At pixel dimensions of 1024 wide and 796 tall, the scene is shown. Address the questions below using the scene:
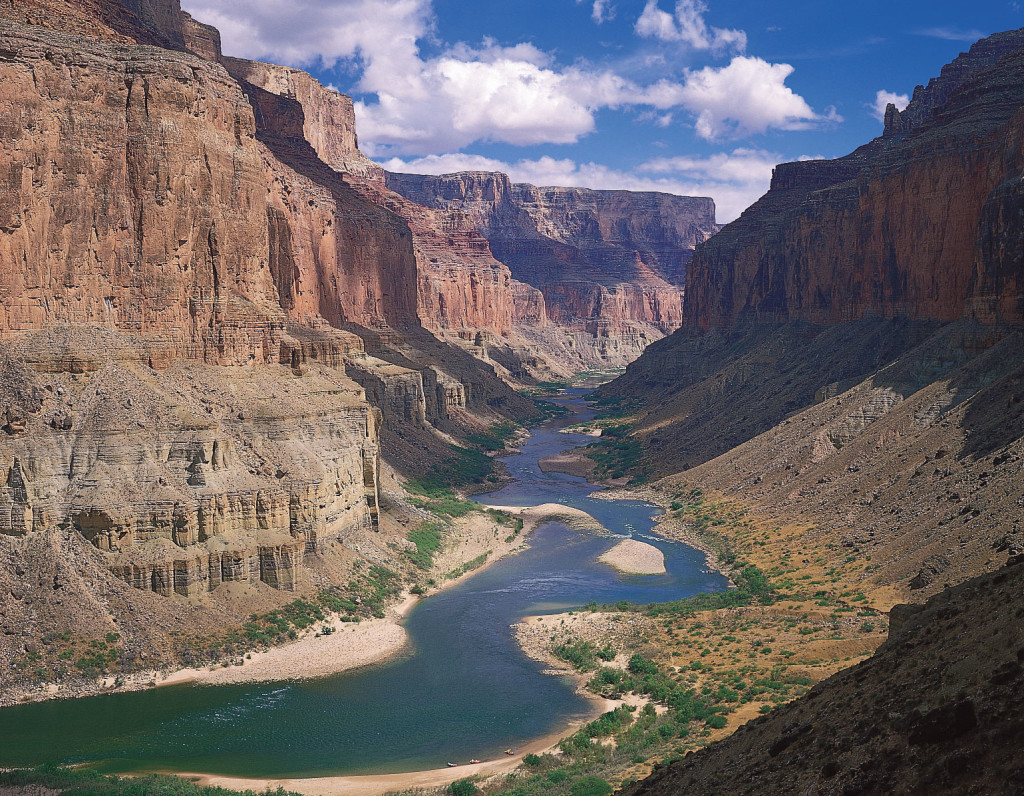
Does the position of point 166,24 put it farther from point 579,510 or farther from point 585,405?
point 585,405

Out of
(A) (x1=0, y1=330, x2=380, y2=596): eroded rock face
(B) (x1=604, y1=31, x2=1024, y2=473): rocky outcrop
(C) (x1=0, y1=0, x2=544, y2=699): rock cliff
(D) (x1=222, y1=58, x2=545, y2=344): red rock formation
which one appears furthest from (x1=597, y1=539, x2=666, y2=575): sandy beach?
(D) (x1=222, y1=58, x2=545, y2=344): red rock formation

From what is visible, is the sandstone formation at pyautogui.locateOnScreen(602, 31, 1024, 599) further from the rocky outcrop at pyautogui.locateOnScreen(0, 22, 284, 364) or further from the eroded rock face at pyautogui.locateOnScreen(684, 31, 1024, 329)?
the rocky outcrop at pyautogui.locateOnScreen(0, 22, 284, 364)

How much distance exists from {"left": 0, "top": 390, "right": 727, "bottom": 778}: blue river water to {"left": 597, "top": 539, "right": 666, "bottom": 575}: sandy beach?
39.2 feet

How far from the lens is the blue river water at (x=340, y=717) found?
3338 centimetres

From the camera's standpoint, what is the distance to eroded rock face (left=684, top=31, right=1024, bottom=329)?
64.4 meters

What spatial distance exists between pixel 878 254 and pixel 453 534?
5244 centimetres

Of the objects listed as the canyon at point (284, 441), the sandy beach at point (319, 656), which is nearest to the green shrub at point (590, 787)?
the canyon at point (284, 441)

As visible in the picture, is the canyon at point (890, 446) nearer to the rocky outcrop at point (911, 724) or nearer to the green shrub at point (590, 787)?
the rocky outcrop at point (911, 724)

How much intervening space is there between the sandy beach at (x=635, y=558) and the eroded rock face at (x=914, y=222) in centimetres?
2760

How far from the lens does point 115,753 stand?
3331cm

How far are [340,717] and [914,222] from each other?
69.2 metres

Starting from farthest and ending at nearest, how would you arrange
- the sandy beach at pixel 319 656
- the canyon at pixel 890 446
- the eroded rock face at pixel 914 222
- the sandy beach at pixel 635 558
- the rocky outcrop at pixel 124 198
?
the eroded rock face at pixel 914 222, the sandy beach at pixel 635 558, the rocky outcrop at pixel 124 198, the sandy beach at pixel 319 656, the canyon at pixel 890 446

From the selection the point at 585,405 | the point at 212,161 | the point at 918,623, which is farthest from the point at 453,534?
the point at 585,405

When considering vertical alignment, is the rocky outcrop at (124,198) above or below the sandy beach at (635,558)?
above
